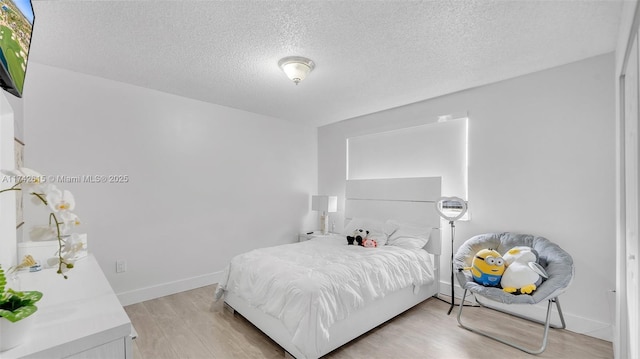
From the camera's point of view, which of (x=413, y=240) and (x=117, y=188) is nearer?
(x=117, y=188)

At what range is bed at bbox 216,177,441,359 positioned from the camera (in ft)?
6.90

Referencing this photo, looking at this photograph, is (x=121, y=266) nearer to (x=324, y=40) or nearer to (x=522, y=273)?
(x=324, y=40)

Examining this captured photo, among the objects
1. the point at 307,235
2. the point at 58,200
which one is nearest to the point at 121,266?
the point at 307,235

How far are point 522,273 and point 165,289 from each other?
3810mm

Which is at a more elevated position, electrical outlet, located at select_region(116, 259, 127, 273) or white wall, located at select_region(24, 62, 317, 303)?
white wall, located at select_region(24, 62, 317, 303)

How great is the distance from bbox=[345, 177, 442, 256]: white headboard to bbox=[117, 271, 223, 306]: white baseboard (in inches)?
89.4

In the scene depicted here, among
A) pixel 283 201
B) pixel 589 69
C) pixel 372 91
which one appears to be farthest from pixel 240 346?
pixel 589 69

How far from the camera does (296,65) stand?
2.53 metres

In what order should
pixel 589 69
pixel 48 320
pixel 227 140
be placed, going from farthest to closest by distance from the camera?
pixel 227 140 → pixel 589 69 → pixel 48 320

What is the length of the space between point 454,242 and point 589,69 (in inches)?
84.9

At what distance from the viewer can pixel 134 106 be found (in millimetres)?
3281

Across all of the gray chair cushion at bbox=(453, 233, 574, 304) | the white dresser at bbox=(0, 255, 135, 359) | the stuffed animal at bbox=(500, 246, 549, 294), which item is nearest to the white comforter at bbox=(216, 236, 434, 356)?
the gray chair cushion at bbox=(453, 233, 574, 304)

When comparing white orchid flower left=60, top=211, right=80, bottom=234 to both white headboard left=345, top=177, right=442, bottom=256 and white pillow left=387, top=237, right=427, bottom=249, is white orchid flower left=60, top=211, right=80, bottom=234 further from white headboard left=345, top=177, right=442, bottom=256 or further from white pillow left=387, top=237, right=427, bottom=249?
white headboard left=345, top=177, right=442, bottom=256

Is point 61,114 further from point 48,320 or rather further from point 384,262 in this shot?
point 384,262
